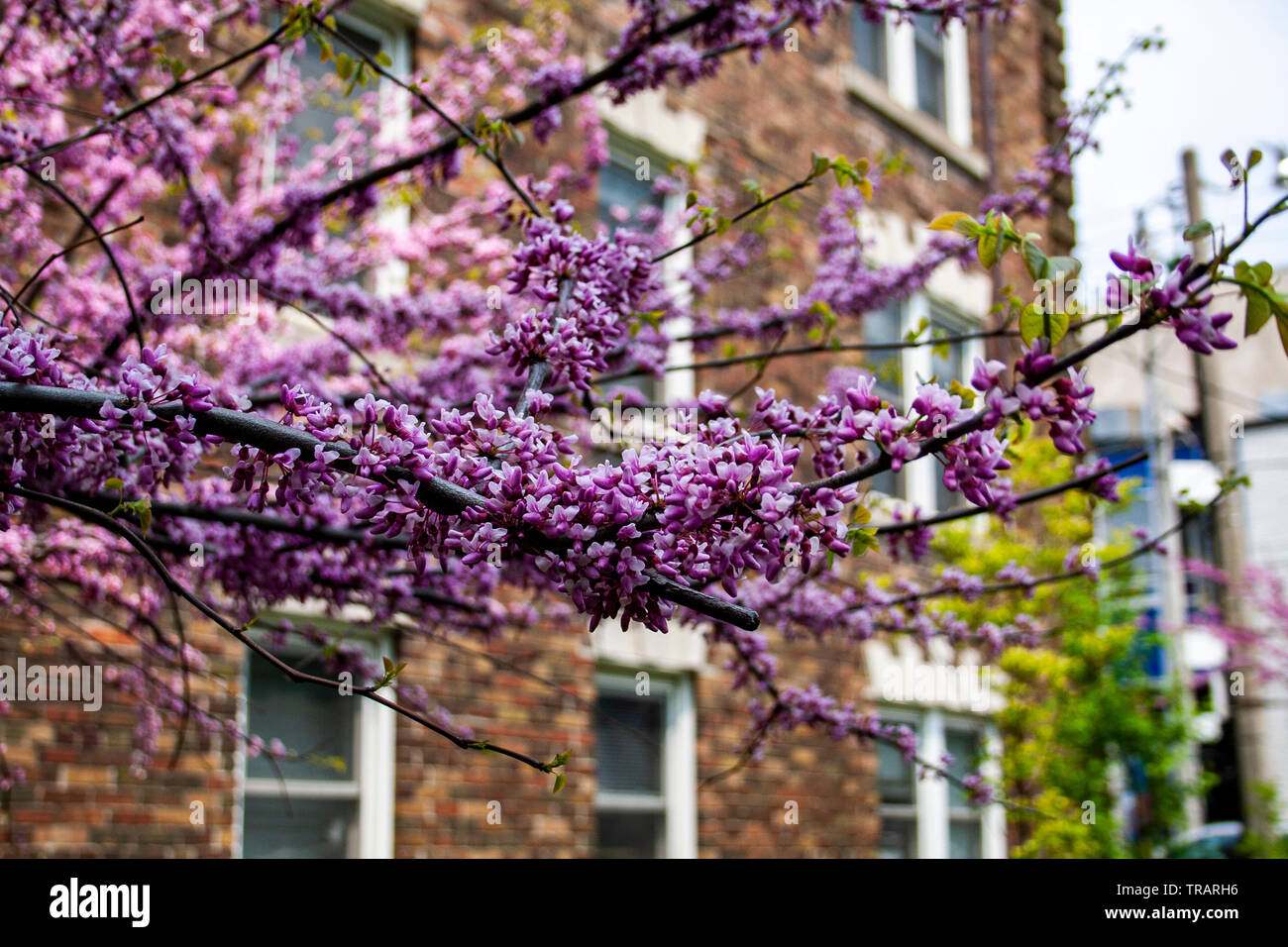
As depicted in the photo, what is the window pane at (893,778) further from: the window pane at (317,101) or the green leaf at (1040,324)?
the green leaf at (1040,324)

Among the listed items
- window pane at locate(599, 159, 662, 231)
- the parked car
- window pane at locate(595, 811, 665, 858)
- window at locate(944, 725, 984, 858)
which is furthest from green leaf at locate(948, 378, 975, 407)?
the parked car

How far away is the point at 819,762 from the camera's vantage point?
884cm

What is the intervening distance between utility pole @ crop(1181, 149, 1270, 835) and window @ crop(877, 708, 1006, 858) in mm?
3086

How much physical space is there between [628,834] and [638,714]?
73 centimetres

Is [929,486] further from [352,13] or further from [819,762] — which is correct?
[352,13]

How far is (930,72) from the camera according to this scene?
12164 mm

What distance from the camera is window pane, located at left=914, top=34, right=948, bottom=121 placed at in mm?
12031

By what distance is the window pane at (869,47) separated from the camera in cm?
1121

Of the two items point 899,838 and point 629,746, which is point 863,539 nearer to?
point 629,746

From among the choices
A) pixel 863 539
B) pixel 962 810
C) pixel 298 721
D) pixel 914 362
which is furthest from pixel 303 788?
pixel 914 362

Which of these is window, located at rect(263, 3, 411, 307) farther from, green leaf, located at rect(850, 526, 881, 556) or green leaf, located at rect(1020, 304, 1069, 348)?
green leaf, located at rect(1020, 304, 1069, 348)

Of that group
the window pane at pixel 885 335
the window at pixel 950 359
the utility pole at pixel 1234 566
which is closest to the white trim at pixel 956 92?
the window at pixel 950 359
